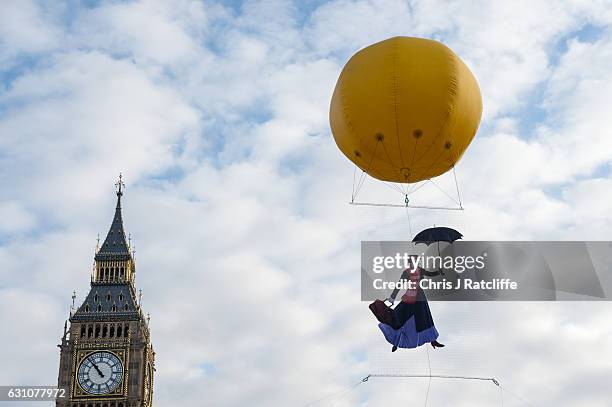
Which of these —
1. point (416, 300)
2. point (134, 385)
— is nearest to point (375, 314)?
point (416, 300)

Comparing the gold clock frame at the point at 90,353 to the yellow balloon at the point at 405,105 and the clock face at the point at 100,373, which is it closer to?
the clock face at the point at 100,373

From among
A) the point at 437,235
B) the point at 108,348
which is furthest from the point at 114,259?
the point at 437,235

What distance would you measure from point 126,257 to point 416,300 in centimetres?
8135

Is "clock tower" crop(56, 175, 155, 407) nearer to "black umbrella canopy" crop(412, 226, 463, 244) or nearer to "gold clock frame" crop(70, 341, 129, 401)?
"gold clock frame" crop(70, 341, 129, 401)

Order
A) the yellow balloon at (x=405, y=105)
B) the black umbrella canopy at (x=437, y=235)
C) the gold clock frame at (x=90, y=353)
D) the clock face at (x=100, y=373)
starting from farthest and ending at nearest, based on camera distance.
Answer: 1. the clock face at (x=100, y=373)
2. the gold clock frame at (x=90, y=353)
3. the black umbrella canopy at (x=437, y=235)
4. the yellow balloon at (x=405, y=105)

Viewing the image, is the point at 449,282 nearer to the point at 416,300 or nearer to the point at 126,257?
the point at 416,300

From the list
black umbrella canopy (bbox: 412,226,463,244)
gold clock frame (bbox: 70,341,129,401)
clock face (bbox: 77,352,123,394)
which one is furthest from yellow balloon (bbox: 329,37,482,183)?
clock face (bbox: 77,352,123,394)

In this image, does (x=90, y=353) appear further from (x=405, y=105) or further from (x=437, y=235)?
(x=405, y=105)

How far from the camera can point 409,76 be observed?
35.9m

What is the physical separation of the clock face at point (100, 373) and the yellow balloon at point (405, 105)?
75.9 metres

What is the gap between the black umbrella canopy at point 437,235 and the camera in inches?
1585

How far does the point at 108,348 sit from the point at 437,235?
7555 centimetres

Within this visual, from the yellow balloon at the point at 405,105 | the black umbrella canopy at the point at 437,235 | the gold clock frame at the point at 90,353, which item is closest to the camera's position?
the yellow balloon at the point at 405,105

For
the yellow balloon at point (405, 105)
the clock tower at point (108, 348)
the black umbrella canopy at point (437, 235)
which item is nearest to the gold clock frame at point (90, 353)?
the clock tower at point (108, 348)
